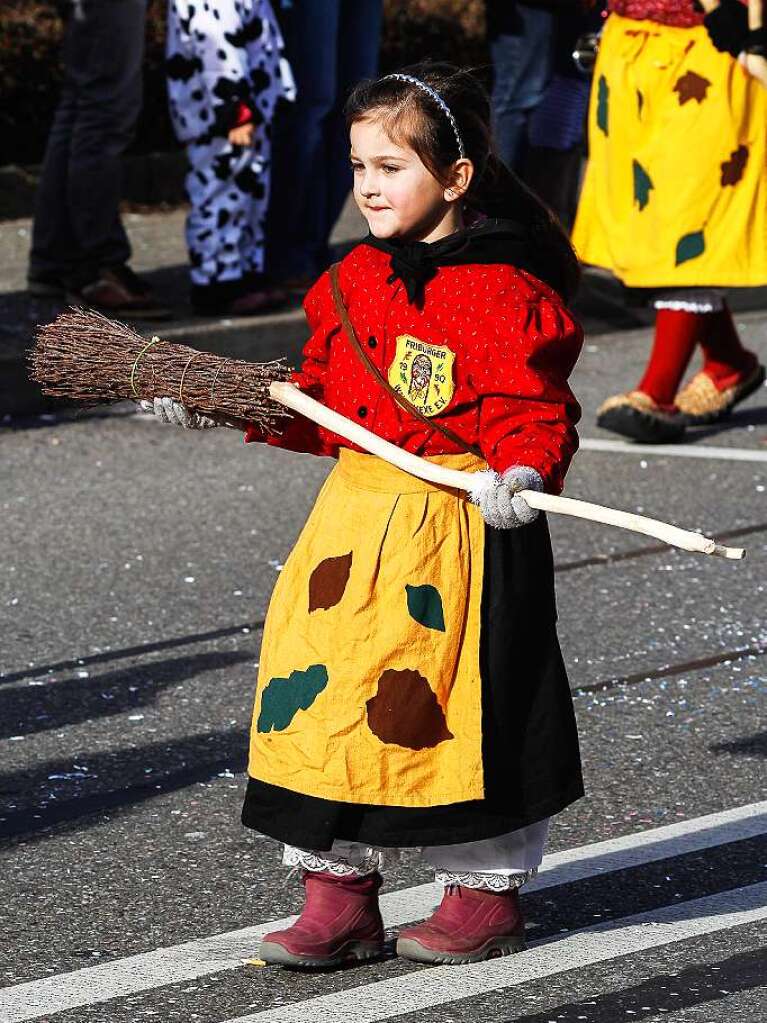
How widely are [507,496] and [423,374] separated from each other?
283mm

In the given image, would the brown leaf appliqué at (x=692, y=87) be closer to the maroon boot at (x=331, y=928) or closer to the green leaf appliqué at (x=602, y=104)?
the green leaf appliqué at (x=602, y=104)

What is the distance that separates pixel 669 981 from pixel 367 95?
150 centimetres

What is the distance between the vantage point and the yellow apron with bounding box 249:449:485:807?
3.48 metres

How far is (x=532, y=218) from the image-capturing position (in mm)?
3693

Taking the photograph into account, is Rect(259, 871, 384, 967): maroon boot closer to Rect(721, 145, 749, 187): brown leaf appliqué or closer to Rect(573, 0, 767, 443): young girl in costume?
Rect(573, 0, 767, 443): young girl in costume

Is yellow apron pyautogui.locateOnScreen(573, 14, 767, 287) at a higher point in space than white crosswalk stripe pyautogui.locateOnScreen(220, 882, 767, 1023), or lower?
higher

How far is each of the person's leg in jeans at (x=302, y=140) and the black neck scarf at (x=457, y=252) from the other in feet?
16.6

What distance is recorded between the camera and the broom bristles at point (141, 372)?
3619mm

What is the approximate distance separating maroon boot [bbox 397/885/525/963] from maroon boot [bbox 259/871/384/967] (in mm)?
64

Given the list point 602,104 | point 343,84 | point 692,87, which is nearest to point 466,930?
point 692,87

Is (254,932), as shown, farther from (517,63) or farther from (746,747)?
(517,63)

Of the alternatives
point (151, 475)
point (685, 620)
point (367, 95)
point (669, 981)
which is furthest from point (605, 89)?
point (669, 981)

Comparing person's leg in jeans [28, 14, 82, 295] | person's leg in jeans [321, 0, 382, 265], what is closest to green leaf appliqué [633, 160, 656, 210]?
person's leg in jeans [321, 0, 382, 265]

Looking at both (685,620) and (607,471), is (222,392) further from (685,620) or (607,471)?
(607,471)
